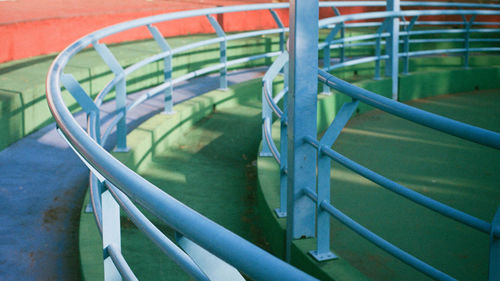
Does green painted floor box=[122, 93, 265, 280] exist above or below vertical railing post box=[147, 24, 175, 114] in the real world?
below

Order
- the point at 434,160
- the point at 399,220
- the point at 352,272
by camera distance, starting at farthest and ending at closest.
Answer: the point at 434,160, the point at 399,220, the point at 352,272

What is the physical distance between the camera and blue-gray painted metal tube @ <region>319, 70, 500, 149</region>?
6.67 ft

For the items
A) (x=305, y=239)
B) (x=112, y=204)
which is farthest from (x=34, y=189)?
(x=112, y=204)

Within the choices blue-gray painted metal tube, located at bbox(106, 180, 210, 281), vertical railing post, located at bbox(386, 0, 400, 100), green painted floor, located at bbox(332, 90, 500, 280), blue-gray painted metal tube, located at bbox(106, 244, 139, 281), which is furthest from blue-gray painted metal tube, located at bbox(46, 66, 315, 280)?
vertical railing post, located at bbox(386, 0, 400, 100)

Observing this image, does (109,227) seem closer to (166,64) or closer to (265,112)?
(265,112)

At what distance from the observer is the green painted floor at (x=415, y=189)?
3.53m

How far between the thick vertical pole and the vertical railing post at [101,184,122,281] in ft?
4.69

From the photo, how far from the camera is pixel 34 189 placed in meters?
4.22

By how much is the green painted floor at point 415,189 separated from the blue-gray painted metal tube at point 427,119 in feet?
3.18

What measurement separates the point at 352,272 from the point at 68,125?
155 cm

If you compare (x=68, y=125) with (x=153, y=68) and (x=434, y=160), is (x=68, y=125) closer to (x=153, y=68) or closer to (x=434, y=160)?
(x=434, y=160)

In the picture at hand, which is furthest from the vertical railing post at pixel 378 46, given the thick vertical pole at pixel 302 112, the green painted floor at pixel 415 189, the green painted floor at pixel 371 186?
the thick vertical pole at pixel 302 112

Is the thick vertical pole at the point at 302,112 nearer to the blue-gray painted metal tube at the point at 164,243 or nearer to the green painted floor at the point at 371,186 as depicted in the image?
the green painted floor at the point at 371,186

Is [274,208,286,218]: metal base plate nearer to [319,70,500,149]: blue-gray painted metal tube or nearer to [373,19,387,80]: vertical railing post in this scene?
[319,70,500,149]: blue-gray painted metal tube
